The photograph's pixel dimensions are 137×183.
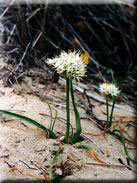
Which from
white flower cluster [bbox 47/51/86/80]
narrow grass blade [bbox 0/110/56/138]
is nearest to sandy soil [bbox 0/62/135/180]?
narrow grass blade [bbox 0/110/56/138]

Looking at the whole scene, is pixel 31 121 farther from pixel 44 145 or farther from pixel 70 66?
pixel 70 66

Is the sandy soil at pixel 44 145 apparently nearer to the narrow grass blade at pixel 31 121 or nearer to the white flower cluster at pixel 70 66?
the narrow grass blade at pixel 31 121

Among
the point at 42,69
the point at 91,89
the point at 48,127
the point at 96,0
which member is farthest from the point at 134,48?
the point at 48,127

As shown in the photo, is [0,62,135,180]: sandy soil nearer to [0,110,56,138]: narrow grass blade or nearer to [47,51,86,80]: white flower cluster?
[0,110,56,138]: narrow grass blade

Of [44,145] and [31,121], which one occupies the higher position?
[31,121]

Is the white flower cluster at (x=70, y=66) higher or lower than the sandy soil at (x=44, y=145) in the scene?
higher

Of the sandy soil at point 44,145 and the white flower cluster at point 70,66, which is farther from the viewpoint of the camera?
the white flower cluster at point 70,66

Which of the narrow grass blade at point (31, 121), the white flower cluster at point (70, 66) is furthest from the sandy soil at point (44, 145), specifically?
the white flower cluster at point (70, 66)

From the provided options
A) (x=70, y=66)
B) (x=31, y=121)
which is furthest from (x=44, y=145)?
(x=70, y=66)
